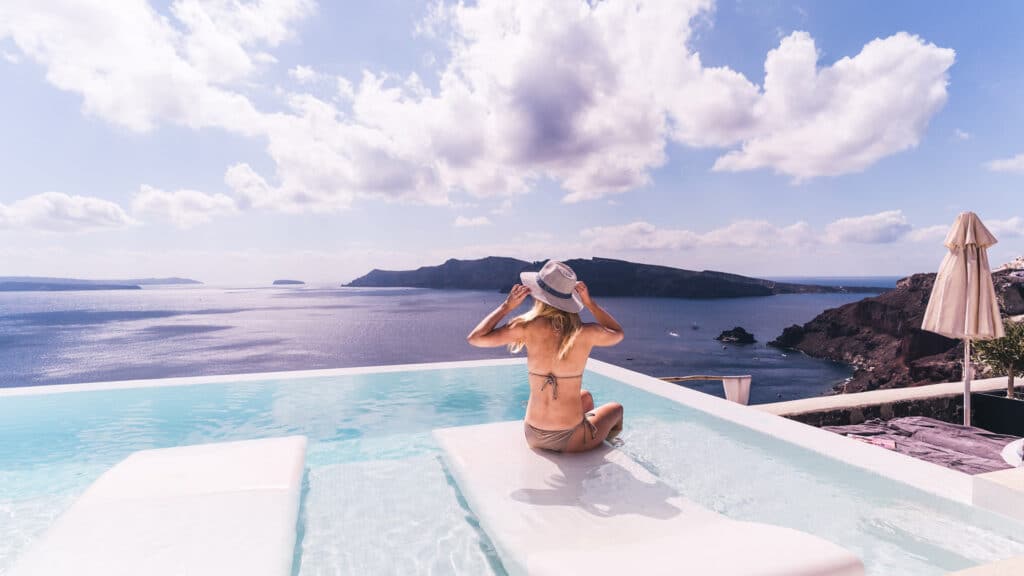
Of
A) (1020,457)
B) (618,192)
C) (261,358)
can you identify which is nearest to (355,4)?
(1020,457)

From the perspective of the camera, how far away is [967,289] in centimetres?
475

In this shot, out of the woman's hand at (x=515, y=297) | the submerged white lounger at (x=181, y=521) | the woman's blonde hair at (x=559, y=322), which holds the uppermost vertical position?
the woman's hand at (x=515, y=297)

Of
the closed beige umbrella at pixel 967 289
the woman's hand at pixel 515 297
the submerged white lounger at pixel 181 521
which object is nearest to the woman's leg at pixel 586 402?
the woman's hand at pixel 515 297

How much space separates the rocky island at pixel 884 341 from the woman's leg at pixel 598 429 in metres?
27.5

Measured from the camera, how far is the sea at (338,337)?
176 ft

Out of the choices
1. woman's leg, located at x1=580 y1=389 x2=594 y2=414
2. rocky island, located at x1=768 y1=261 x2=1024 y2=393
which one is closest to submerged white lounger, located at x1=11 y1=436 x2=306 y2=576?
woman's leg, located at x1=580 y1=389 x2=594 y2=414

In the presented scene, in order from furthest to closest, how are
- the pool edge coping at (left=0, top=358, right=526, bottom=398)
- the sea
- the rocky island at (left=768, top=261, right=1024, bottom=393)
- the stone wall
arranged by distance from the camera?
the sea, the rocky island at (left=768, top=261, right=1024, bottom=393), the pool edge coping at (left=0, top=358, right=526, bottom=398), the stone wall

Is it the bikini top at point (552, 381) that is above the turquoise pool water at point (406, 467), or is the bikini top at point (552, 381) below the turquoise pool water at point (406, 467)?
above

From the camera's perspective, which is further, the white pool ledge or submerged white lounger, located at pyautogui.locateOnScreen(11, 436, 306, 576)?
the white pool ledge

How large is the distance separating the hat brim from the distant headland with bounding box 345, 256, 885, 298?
1798 inches

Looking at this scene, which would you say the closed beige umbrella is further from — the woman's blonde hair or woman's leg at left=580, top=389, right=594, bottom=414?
the woman's blonde hair

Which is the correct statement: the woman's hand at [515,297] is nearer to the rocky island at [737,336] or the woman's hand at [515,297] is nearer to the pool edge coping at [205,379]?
the pool edge coping at [205,379]

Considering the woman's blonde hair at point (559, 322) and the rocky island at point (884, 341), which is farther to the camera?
the rocky island at point (884, 341)

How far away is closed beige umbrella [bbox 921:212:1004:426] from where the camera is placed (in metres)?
4.68
